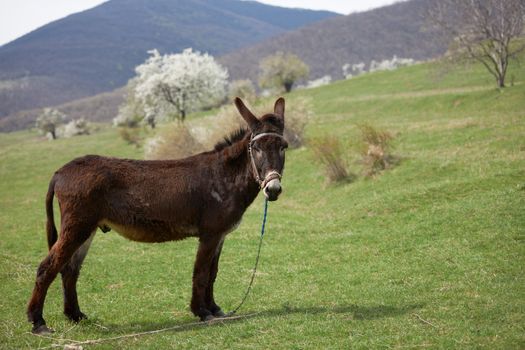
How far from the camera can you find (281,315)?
7695 mm

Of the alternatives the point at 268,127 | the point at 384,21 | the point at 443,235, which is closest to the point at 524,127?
the point at 443,235

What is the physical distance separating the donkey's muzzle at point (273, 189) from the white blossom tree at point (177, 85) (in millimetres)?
50120

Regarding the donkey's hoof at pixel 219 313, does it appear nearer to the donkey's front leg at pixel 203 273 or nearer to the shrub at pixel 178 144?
the donkey's front leg at pixel 203 273

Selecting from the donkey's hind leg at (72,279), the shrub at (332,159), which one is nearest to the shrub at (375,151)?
the shrub at (332,159)

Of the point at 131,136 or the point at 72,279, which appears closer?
the point at 72,279

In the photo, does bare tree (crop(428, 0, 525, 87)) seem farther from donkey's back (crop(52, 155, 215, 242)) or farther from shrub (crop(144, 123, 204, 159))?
donkey's back (crop(52, 155, 215, 242))

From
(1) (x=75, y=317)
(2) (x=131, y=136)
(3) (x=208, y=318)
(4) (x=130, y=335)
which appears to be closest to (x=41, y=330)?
(1) (x=75, y=317)

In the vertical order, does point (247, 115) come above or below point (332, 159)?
above

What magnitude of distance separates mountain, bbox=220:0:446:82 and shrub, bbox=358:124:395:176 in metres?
103

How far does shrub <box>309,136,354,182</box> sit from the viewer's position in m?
22.4

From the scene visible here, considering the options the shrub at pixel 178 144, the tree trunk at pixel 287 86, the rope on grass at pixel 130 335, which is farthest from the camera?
the tree trunk at pixel 287 86

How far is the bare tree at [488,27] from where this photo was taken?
114 ft

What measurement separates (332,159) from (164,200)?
627 inches

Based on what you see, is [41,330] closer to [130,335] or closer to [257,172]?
[130,335]
